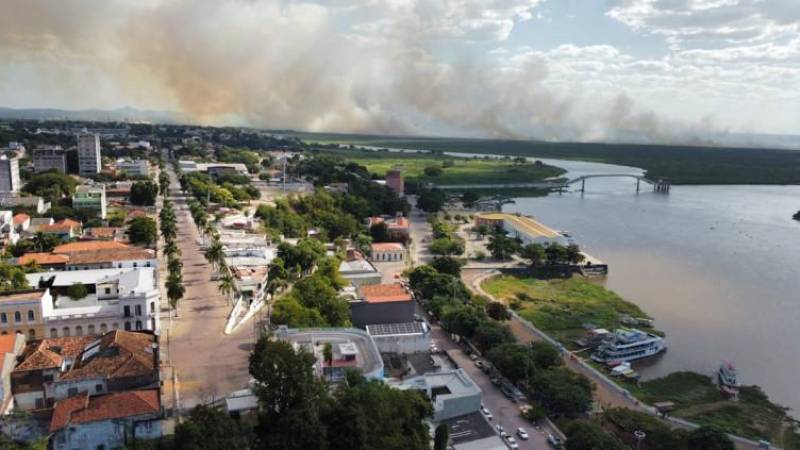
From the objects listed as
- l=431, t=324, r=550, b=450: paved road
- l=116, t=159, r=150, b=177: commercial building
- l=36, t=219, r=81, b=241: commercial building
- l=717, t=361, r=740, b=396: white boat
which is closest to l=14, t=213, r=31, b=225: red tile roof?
l=36, t=219, r=81, b=241: commercial building

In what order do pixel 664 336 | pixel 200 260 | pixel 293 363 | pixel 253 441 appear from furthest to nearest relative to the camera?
pixel 200 260, pixel 664 336, pixel 293 363, pixel 253 441

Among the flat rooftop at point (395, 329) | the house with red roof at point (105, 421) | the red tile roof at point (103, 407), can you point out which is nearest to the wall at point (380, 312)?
the flat rooftop at point (395, 329)

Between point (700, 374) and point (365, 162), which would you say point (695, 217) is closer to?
point (700, 374)

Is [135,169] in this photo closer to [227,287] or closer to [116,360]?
[227,287]

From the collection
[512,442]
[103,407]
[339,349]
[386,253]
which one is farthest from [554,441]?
[386,253]

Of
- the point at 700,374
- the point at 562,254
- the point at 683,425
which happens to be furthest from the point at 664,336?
the point at 562,254

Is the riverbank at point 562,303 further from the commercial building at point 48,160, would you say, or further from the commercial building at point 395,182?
the commercial building at point 48,160
